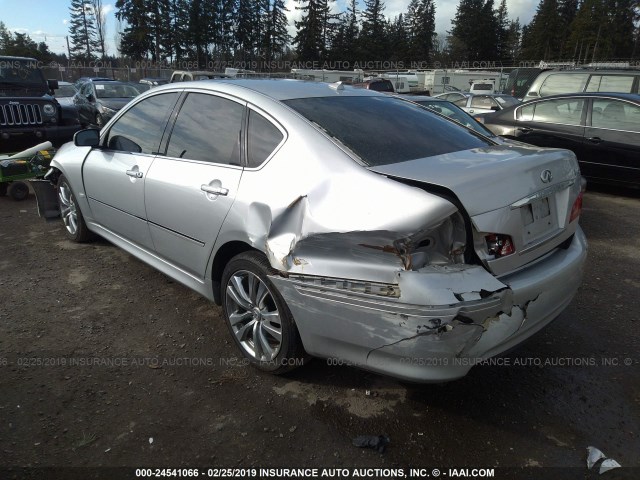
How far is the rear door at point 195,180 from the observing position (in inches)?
113

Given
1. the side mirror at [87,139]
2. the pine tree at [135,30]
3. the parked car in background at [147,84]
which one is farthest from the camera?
the pine tree at [135,30]

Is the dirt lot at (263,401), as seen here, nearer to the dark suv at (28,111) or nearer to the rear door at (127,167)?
the rear door at (127,167)

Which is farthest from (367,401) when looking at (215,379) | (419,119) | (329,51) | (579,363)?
(329,51)

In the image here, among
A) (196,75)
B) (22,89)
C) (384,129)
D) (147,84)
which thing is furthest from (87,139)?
(147,84)

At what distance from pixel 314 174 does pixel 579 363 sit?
2.13 metres

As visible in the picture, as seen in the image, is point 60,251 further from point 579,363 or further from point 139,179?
point 579,363

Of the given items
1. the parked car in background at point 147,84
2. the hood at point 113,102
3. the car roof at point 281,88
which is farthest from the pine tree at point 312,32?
the car roof at point 281,88

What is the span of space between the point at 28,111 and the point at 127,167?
224 inches

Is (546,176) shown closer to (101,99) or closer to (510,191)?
(510,191)

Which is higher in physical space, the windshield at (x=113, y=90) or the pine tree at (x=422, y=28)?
the pine tree at (x=422, y=28)

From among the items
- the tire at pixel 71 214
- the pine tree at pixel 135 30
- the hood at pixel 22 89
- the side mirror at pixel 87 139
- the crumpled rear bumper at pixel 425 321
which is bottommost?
the tire at pixel 71 214

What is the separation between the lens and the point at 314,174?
93.7 inches

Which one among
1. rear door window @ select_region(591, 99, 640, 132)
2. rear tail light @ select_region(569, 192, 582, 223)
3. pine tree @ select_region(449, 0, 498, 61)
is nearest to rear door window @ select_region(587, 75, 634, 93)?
rear door window @ select_region(591, 99, 640, 132)

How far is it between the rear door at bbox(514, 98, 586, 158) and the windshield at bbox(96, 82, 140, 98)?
12221 millimetres
